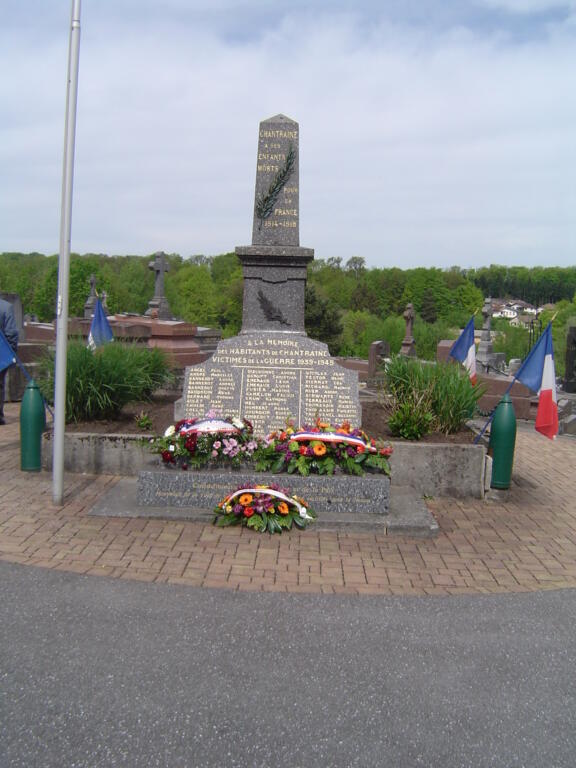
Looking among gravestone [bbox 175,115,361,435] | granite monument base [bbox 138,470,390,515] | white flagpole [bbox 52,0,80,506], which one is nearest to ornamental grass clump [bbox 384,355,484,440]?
gravestone [bbox 175,115,361,435]

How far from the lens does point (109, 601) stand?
438 cm

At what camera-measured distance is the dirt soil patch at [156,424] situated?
7.80 meters

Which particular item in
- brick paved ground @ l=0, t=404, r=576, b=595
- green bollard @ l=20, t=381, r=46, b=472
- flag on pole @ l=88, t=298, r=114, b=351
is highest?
flag on pole @ l=88, t=298, r=114, b=351

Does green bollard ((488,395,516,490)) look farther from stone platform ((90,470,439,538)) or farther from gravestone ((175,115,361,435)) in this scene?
gravestone ((175,115,361,435))

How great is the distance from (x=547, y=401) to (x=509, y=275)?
125470mm

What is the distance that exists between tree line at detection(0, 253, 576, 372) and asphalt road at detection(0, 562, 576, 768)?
38.8 m

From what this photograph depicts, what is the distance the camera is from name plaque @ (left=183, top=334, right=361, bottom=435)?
24.6 ft

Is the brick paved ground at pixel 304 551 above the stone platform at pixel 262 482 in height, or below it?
below

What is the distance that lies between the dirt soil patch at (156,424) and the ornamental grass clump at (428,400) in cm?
13

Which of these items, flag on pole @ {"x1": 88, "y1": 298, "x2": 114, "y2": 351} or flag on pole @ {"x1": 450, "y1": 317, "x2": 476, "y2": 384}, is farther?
flag on pole @ {"x1": 88, "y1": 298, "x2": 114, "y2": 351}

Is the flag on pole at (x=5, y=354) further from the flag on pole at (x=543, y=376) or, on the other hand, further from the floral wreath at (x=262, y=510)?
the flag on pole at (x=543, y=376)

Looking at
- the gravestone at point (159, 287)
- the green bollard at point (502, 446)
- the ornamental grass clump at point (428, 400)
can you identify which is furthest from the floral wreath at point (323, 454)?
the gravestone at point (159, 287)

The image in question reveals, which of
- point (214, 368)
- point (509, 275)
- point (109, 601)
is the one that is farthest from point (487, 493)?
point (509, 275)

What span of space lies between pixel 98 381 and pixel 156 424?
0.83m
